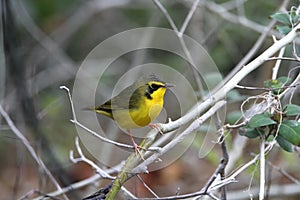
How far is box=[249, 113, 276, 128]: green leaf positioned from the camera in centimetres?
201

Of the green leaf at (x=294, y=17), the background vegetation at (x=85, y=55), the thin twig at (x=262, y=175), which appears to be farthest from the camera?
the background vegetation at (x=85, y=55)

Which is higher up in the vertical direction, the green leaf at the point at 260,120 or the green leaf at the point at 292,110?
the green leaf at the point at 292,110

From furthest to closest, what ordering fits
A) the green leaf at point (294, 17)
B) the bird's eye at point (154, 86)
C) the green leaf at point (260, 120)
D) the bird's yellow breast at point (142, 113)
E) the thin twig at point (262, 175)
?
the bird's eye at point (154, 86) → the bird's yellow breast at point (142, 113) → the green leaf at point (294, 17) → the green leaf at point (260, 120) → the thin twig at point (262, 175)

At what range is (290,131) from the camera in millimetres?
2043

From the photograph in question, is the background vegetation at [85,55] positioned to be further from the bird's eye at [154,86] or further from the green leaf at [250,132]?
the green leaf at [250,132]

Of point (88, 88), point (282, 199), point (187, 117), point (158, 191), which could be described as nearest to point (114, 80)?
point (88, 88)

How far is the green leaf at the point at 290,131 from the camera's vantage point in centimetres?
203

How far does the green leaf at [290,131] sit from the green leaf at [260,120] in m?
0.07

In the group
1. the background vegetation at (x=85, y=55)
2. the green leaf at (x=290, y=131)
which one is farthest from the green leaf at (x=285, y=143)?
the background vegetation at (x=85, y=55)

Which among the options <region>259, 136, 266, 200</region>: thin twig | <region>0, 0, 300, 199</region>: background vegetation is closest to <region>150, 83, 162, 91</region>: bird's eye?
<region>259, 136, 266, 200</region>: thin twig

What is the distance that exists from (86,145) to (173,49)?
1280mm

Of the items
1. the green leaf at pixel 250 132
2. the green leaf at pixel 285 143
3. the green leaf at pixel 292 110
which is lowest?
the green leaf at pixel 250 132

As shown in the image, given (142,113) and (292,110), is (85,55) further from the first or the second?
(292,110)

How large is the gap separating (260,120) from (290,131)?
125 millimetres
